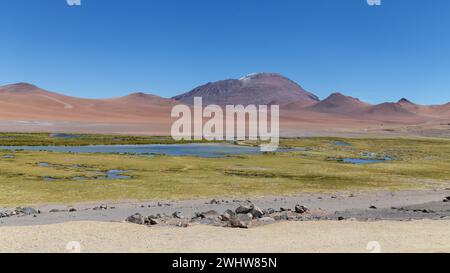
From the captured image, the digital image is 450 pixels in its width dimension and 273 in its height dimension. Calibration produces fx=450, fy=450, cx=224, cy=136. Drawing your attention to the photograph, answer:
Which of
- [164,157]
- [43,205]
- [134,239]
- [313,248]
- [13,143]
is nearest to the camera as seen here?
[313,248]

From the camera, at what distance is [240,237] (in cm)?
1498

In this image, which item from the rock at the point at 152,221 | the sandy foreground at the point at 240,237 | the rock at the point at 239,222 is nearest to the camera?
the sandy foreground at the point at 240,237

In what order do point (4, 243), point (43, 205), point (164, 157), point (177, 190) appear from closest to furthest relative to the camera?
point (4, 243) < point (43, 205) < point (177, 190) < point (164, 157)

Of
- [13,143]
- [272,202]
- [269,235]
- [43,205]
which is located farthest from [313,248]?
[13,143]

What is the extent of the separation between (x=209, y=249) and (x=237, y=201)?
41.7 feet

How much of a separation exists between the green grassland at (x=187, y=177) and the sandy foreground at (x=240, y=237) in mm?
9441

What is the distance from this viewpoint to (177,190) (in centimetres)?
2852

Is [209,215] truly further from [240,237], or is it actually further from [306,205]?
[306,205]

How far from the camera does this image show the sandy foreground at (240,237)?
1308 centimetres

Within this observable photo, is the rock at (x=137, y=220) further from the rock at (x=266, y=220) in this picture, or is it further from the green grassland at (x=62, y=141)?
the green grassland at (x=62, y=141)

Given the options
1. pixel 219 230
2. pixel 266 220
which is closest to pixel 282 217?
pixel 266 220

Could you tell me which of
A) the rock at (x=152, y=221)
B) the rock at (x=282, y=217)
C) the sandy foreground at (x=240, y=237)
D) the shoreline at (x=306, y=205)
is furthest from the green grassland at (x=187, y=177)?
the sandy foreground at (x=240, y=237)
